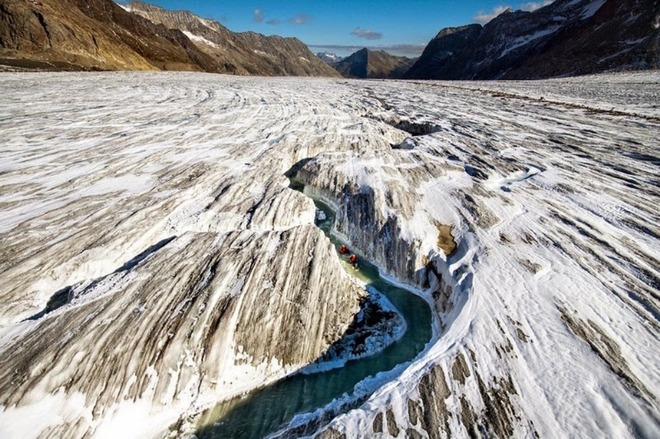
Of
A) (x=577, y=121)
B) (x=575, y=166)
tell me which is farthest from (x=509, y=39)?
(x=575, y=166)

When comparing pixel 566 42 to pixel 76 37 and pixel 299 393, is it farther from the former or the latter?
pixel 76 37

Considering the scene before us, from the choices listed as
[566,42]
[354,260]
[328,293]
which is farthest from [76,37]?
[566,42]

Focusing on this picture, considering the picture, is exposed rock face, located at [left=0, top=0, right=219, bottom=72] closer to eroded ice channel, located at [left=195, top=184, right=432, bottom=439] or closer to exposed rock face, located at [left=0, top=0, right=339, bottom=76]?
exposed rock face, located at [left=0, top=0, right=339, bottom=76]

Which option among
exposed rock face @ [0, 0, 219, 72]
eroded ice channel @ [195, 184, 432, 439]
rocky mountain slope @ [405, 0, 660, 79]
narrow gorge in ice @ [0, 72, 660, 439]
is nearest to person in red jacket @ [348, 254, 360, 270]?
narrow gorge in ice @ [0, 72, 660, 439]

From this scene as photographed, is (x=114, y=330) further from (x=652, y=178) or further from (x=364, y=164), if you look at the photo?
(x=652, y=178)

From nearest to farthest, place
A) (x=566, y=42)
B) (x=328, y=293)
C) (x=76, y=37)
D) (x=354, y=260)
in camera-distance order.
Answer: (x=328, y=293) → (x=354, y=260) → (x=76, y=37) → (x=566, y=42)

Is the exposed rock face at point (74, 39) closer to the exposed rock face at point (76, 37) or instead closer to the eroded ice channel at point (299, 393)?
the exposed rock face at point (76, 37)

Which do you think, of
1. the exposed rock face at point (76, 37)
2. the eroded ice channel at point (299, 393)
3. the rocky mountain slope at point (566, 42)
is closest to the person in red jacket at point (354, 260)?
the eroded ice channel at point (299, 393)
